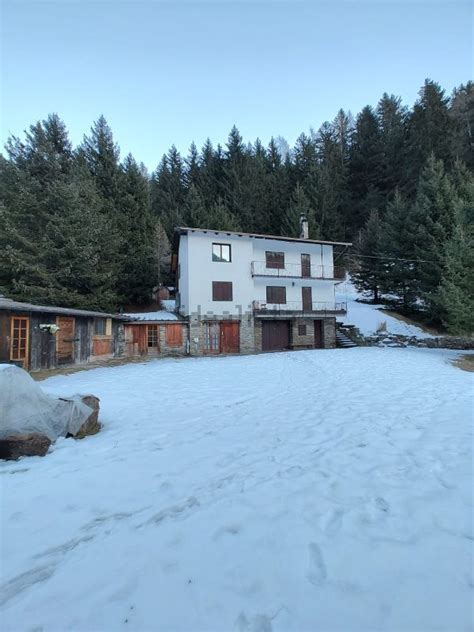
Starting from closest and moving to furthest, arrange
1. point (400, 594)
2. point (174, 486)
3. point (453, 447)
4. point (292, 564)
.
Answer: point (400, 594) < point (292, 564) < point (174, 486) < point (453, 447)

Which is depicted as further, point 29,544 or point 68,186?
point 68,186

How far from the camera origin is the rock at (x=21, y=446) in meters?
4.21

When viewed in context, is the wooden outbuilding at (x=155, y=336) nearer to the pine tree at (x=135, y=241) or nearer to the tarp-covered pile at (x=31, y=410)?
the pine tree at (x=135, y=241)

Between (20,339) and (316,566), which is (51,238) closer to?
(20,339)

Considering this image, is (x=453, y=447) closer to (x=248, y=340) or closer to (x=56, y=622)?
(x=56, y=622)

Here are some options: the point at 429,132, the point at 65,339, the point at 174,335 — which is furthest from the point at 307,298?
the point at 429,132

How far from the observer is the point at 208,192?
40062 millimetres

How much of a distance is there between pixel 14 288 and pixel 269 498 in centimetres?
2322

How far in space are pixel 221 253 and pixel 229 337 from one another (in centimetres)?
616

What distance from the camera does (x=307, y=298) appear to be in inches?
985

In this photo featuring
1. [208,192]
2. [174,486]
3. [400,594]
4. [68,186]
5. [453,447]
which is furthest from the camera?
[208,192]

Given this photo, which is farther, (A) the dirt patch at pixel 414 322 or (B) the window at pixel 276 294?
(A) the dirt patch at pixel 414 322

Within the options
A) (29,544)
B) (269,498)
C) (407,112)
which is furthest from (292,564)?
(407,112)

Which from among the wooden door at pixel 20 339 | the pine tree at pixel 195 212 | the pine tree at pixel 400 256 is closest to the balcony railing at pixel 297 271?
the pine tree at pixel 400 256
